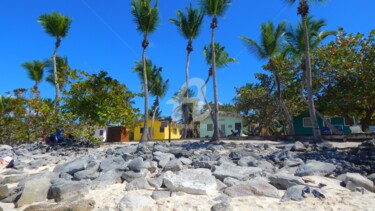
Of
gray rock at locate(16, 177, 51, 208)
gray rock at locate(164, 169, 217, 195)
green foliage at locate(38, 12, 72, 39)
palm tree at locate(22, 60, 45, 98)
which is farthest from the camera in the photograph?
palm tree at locate(22, 60, 45, 98)

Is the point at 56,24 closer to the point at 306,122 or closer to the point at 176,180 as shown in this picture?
the point at 176,180

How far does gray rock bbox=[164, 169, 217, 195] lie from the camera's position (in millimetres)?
4727

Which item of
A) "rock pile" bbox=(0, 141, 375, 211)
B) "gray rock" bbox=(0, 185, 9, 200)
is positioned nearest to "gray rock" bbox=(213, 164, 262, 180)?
"rock pile" bbox=(0, 141, 375, 211)

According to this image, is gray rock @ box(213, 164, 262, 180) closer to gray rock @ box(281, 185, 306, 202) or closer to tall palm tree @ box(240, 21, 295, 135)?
gray rock @ box(281, 185, 306, 202)

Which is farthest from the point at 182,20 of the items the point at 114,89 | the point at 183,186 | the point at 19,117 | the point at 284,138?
the point at 183,186

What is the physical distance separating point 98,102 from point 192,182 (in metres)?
7.91

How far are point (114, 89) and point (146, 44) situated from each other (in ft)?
17.0

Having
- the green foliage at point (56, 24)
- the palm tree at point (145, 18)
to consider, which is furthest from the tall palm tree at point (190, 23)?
the green foliage at point (56, 24)

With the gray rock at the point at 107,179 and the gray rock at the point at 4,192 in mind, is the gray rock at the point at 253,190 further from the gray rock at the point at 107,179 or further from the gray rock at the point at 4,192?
the gray rock at the point at 4,192

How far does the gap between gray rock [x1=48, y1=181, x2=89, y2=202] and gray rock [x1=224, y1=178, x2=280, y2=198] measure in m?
2.62

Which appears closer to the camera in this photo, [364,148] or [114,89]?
[364,148]

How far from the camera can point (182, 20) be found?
1850 cm

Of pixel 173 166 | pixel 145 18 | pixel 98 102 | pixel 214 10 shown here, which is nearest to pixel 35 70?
pixel 145 18

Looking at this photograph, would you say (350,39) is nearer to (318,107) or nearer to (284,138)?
(318,107)
